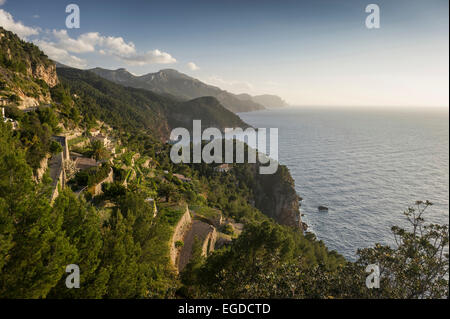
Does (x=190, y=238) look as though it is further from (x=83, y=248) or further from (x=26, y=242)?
(x=26, y=242)

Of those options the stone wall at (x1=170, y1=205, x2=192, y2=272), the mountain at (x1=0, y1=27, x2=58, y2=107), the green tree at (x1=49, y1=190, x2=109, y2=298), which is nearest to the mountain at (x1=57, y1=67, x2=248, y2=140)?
the mountain at (x1=0, y1=27, x2=58, y2=107)

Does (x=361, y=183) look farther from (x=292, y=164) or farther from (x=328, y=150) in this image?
(x=328, y=150)

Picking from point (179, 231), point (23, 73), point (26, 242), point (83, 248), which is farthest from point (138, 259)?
point (23, 73)

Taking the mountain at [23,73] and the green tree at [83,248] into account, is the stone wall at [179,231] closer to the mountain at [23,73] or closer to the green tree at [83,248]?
the green tree at [83,248]

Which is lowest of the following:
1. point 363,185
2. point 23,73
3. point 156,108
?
point 363,185

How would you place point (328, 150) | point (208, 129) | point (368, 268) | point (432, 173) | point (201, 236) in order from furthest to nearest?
1. point (208, 129)
2. point (328, 150)
3. point (432, 173)
4. point (201, 236)
5. point (368, 268)
